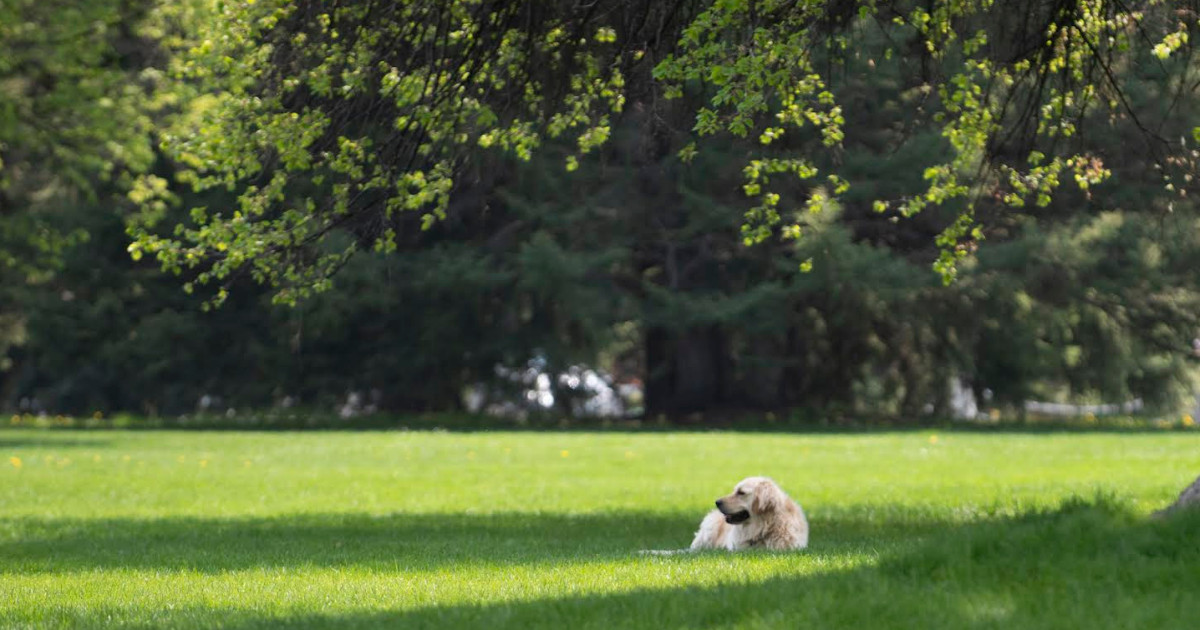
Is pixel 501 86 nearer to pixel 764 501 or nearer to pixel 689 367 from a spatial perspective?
pixel 764 501

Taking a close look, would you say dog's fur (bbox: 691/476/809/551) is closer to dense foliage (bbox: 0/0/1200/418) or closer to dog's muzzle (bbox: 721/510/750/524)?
dog's muzzle (bbox: 721/510/750/524)

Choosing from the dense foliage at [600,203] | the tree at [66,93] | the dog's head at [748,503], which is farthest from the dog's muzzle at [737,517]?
the tree at [66,93]

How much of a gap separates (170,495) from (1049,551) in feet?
45.7

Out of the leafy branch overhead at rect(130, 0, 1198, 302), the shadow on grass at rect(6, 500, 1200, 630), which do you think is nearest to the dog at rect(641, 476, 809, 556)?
the leafy branch overhead at rect(130, 0, 1198, 302)

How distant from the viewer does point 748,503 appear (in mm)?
11859

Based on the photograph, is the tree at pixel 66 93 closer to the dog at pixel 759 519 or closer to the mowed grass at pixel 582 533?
the mowed grass at pixel 582 533

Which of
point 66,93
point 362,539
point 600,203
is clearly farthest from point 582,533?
point 600,203

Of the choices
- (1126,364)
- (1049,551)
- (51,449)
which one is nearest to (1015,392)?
(1126,364)

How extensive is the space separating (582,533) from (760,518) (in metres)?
3.08

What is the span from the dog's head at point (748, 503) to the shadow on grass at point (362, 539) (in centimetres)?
54

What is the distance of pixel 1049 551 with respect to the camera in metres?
7.92

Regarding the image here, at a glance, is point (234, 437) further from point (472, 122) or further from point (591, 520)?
point (472, 122)

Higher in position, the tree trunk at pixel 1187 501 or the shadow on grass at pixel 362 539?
the tree trunk at pixel 1187 501

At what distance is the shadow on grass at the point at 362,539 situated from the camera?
38.9 ft
